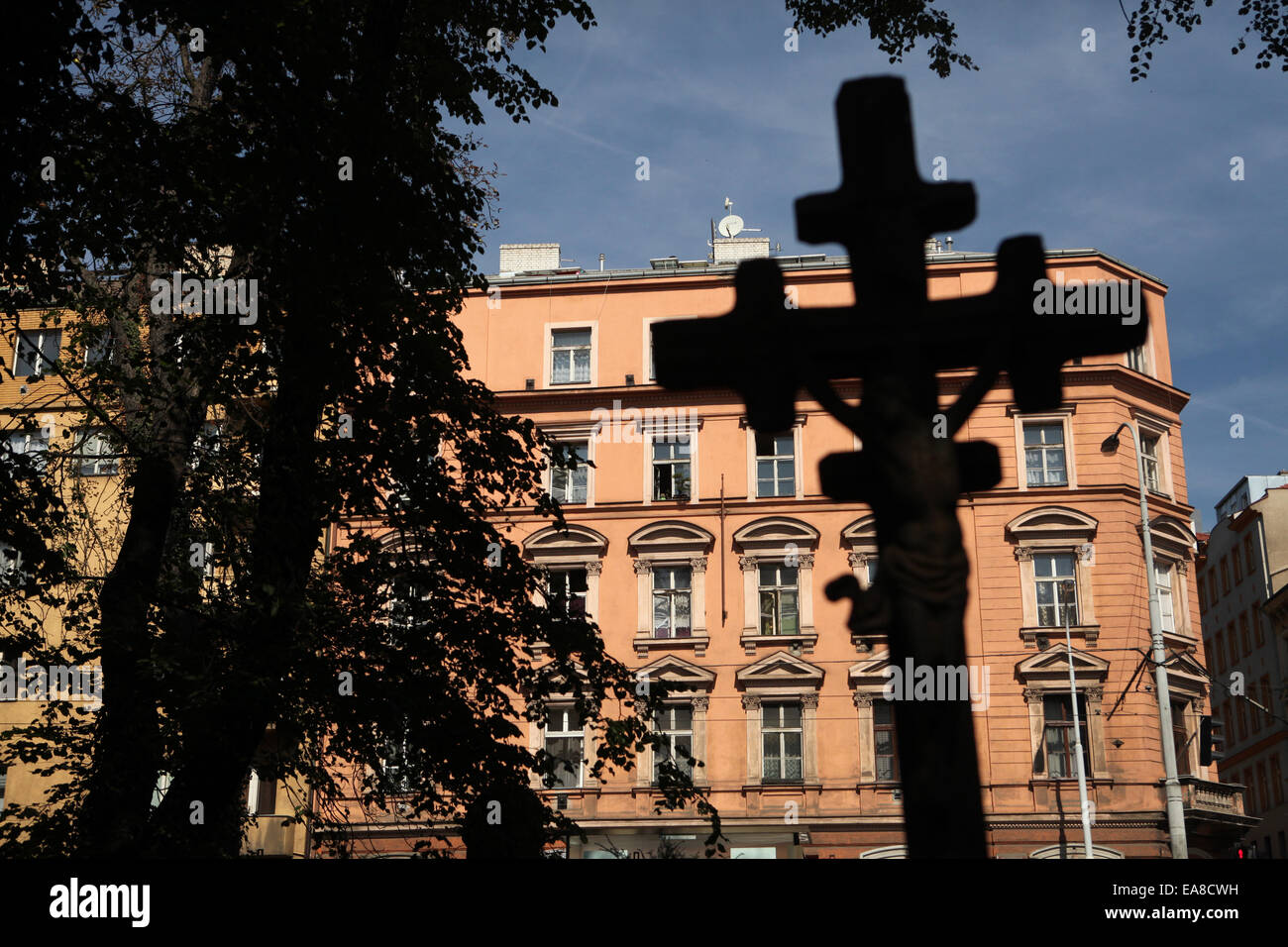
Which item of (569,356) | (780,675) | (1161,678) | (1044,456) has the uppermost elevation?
(569,356)

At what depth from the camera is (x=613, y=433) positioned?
137 feet

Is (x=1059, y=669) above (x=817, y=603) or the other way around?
the other way around

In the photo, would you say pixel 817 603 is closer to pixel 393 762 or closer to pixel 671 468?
pixel 671 468

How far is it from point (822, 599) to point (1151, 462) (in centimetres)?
1228

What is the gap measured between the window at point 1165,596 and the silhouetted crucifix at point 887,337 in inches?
1514

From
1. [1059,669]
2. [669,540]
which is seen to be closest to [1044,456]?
[1059,669]

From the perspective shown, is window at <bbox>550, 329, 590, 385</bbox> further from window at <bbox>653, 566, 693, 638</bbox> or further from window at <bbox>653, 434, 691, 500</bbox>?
window at <bbox>653, 566, 693, 638</bbox>

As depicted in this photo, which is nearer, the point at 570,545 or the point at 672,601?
the point at 672,601

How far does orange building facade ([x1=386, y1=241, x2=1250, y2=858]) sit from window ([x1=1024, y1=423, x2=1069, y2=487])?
0.23ft

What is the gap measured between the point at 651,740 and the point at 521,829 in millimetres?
2195

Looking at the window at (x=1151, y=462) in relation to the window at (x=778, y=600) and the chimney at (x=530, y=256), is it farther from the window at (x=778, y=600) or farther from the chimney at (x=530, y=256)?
the chimney at (x=530, y=256)

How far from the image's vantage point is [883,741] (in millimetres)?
37031

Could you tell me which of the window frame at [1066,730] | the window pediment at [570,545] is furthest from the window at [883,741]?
the window pediment at [570,545]
